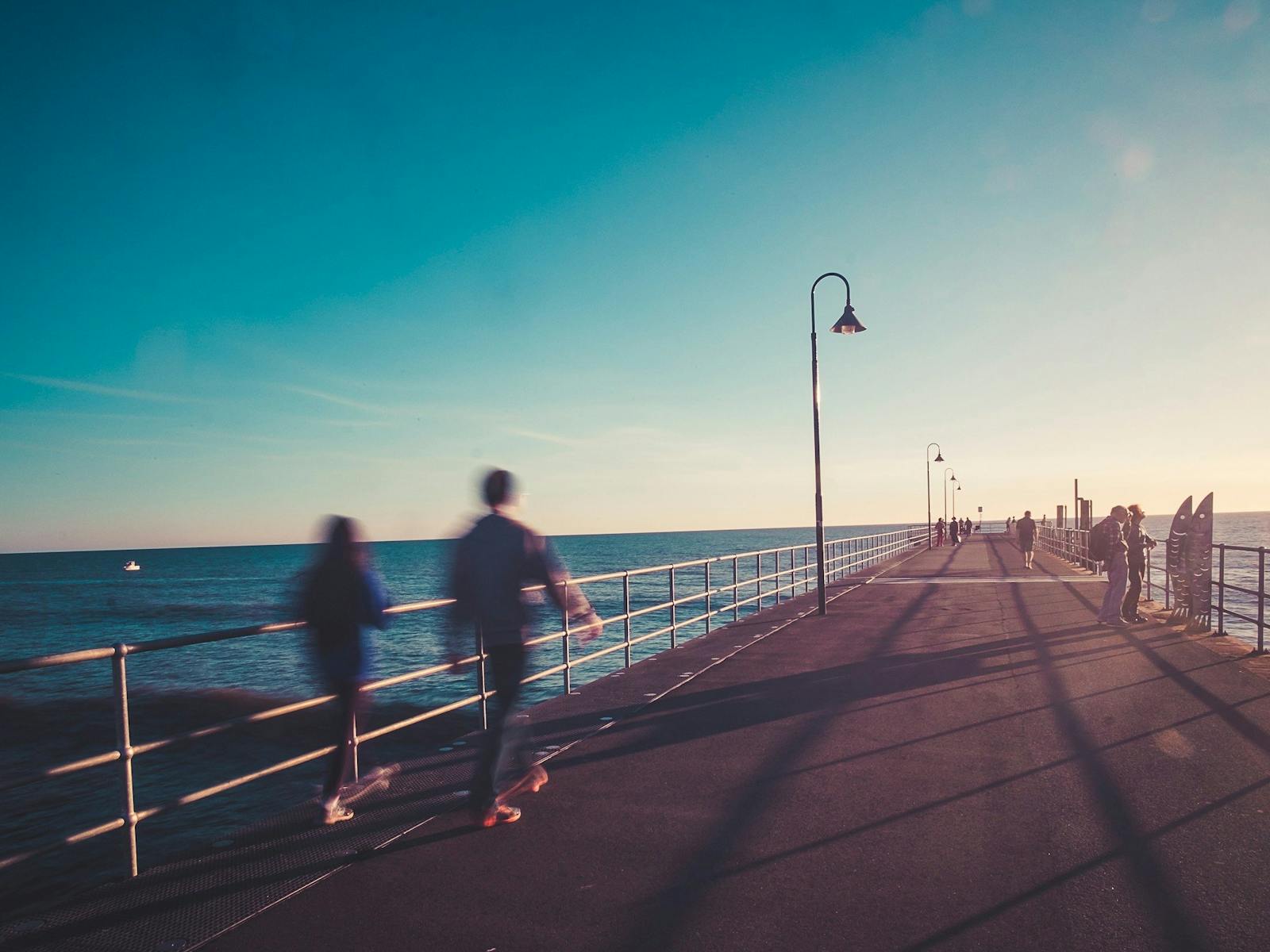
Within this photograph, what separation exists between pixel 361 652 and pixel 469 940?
1964mm

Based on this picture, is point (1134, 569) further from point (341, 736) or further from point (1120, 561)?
point (341, 736)

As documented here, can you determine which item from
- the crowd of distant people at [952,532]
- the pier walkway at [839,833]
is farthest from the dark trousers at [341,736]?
the crowd of distant people at [952,532]

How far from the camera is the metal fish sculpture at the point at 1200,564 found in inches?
443

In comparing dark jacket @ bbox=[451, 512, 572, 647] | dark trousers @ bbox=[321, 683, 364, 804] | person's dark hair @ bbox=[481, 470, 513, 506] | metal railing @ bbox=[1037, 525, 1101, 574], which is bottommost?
metal railing @ bbox=[1037, 525, 1101, 574]

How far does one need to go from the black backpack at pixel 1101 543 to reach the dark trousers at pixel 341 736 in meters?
11.5

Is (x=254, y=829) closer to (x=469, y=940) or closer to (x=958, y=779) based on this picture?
(x=469, y=940)

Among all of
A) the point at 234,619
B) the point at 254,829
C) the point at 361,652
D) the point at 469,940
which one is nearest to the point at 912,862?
the point at 469,940

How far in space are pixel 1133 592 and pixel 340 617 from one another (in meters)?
12.0

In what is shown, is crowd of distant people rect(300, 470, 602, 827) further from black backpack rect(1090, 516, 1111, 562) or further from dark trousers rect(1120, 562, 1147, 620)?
dark trousers rect(1120, 562, 1147, 620)

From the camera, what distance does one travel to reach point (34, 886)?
7.42 metres

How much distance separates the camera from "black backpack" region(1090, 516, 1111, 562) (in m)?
12.5

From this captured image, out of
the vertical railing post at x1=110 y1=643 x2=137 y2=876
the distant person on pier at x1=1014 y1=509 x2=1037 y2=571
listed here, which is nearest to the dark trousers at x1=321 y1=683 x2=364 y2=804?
the vertical railing post at x1=110 y1=643 x2=137 y2=876

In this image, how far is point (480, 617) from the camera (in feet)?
14.5

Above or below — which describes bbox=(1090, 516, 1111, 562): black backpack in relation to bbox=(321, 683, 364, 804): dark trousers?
above
